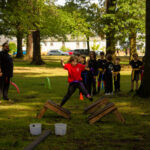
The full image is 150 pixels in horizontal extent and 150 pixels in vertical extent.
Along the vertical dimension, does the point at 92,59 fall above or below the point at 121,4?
below

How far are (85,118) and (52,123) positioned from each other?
3.49 ft

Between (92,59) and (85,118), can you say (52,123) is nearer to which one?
(85,118)

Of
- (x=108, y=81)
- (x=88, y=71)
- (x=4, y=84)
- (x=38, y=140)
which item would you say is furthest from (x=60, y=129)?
(x=108, y=81)

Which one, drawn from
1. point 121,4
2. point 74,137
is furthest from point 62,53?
point 74,137

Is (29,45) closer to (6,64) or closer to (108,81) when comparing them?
(108,81)

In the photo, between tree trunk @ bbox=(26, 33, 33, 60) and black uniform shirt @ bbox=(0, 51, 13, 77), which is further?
tree trunk @ bbox=(26, 33, 33, 60)

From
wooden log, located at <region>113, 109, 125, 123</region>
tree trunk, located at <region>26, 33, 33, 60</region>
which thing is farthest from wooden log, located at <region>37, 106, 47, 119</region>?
tree trunk, located at <region>26, 33, 33, 60</region>

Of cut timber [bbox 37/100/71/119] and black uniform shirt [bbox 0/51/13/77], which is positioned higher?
black uniform shirt [bbox 0/51/13/77]

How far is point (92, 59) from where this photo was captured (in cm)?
1302

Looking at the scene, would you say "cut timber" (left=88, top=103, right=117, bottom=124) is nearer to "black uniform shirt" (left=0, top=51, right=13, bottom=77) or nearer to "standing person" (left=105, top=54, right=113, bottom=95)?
"black uniform shirt" (left=0, top=51, right=13, bottom=77)

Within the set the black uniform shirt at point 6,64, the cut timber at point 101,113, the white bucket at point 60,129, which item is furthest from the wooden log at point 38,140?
the black uniform shirt at point 6,64

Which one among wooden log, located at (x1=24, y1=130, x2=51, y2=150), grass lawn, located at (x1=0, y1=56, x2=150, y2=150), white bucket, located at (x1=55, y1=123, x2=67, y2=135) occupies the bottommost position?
grass lawn, located at (x1=0, y1=56, x2=150, y2=150)

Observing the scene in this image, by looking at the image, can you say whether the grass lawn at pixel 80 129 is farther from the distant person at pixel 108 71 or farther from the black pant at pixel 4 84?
the distant person at pixel 108 71

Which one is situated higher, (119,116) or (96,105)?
(96,105)
